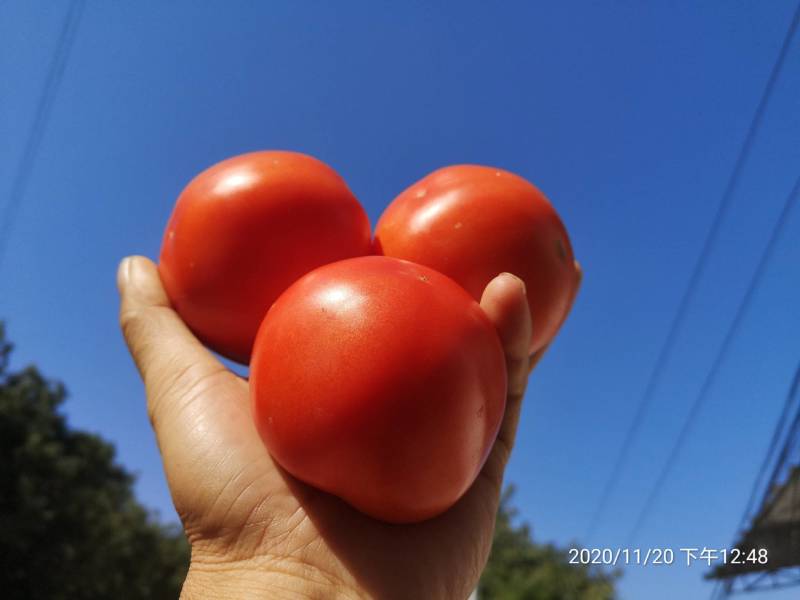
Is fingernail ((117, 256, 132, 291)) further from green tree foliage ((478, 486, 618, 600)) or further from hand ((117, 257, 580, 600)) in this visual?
green tree foliage ((478, 486, 618, 600))

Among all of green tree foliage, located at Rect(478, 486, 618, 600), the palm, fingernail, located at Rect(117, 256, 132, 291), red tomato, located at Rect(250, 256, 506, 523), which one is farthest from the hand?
green tree foliage, located at Rect(478, 486, 618, 600)

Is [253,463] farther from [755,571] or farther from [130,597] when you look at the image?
[130,597]

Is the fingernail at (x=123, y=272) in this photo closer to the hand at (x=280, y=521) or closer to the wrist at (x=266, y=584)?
the hand at (x=280, y=521)

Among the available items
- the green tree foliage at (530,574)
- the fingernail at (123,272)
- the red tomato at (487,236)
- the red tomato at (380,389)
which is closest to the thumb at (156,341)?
the fingernail at (123,272)

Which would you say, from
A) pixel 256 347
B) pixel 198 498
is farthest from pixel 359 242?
pixel 198 498

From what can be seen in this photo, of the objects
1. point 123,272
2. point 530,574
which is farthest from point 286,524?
point 530,574
